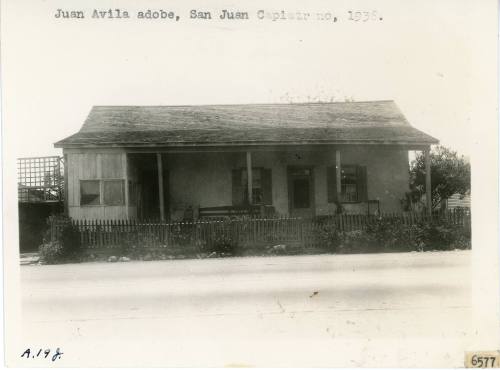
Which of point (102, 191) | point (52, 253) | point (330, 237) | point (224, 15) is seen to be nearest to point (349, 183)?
point (330, 237)

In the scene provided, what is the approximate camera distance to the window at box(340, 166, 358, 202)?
Result: 17016mm

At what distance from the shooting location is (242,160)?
17062 mm

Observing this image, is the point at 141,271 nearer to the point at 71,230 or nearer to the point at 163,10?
the point at 71,230

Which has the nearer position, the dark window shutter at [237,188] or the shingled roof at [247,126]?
Answer: the shingled roof at [247,126]

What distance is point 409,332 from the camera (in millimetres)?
6273

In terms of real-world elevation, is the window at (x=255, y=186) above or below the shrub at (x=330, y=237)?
above

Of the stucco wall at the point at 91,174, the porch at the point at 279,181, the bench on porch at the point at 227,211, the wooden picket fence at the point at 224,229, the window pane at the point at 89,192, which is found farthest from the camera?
the porch at the point at 279,181

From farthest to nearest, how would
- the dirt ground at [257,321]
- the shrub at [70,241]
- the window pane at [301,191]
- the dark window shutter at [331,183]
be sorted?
1. the window pane at [301,191]
2. the dark window shutter at [331,183]
3. the shrub at [70,241]
4. the dirt ground at [257,321]

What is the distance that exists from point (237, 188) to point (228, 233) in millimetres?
3658

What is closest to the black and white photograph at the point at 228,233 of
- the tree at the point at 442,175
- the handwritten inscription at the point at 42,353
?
the handwritten inscription at the point at 42,353

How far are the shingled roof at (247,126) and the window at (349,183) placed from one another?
1669mm

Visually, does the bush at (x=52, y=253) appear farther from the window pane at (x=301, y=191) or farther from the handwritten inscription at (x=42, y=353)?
the window pane at (x=301, y=191)

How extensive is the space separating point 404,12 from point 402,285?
14.1 feet

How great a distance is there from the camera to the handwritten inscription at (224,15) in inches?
298
